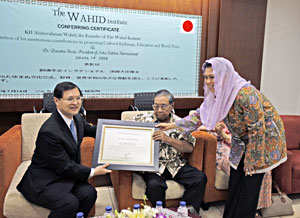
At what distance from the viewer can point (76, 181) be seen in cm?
192

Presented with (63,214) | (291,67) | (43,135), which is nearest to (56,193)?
(63,214)

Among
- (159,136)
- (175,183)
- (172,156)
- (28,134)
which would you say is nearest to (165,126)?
(159,136)

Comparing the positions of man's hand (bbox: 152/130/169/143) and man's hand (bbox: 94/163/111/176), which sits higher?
man's hand (bbox: 152/130/169/143)

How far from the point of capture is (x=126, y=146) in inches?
78.2

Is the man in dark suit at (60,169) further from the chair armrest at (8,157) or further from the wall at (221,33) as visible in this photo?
the wall at (221,33)

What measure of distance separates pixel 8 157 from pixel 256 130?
1836 mm

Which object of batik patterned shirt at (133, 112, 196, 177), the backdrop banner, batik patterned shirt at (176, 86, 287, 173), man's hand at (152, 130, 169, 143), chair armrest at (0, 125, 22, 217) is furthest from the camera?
the backdrop banner

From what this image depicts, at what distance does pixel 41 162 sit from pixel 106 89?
1711 millimetres

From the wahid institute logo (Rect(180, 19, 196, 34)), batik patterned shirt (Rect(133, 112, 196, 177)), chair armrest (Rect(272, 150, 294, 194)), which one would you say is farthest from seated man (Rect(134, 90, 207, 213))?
the wahid institute logo (Rect(180, 19, 196, 34))

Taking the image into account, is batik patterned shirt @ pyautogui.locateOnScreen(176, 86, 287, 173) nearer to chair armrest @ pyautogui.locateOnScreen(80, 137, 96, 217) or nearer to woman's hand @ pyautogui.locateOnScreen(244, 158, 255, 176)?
woman's hand @ pyautogui.locateOnScreen(244, 158, 255, 176)

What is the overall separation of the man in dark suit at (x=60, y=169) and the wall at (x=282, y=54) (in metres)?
3.18

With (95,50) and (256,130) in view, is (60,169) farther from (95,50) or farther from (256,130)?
(95,50)

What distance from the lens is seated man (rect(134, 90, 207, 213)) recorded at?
2068mm

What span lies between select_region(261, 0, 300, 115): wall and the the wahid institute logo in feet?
3.88
